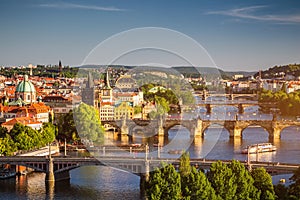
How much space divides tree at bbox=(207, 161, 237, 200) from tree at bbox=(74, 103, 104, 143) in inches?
384

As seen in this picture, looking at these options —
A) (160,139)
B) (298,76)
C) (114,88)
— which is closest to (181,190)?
(160,139)

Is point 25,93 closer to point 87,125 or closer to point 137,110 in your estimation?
point 137,110

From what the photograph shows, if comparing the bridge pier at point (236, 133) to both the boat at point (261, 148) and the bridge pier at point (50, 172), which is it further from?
the bridge pier at point (50, 172)

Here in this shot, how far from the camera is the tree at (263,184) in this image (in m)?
10.6

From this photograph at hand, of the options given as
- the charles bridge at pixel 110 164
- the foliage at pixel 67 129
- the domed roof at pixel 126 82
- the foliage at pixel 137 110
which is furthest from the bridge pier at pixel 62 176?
the foliage at pixel 137 110

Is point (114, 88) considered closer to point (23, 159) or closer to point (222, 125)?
point (222, 125)

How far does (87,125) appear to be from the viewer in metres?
20.9

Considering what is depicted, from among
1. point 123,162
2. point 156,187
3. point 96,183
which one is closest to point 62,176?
point 96,183

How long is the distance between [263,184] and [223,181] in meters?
0.65

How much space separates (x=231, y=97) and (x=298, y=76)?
1987 cm

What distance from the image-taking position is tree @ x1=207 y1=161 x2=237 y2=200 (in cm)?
1066

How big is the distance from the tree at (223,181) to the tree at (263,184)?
449 millimetres

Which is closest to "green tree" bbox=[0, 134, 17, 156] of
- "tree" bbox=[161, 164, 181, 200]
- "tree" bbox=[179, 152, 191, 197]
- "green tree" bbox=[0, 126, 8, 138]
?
"green tree" bbox=[0, 126, 8, 138]

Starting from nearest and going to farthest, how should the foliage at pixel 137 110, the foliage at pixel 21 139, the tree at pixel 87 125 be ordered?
the foliage at pixel 21 139 → the tree at pixel 87 125 → the foliage at pixel 137 110
